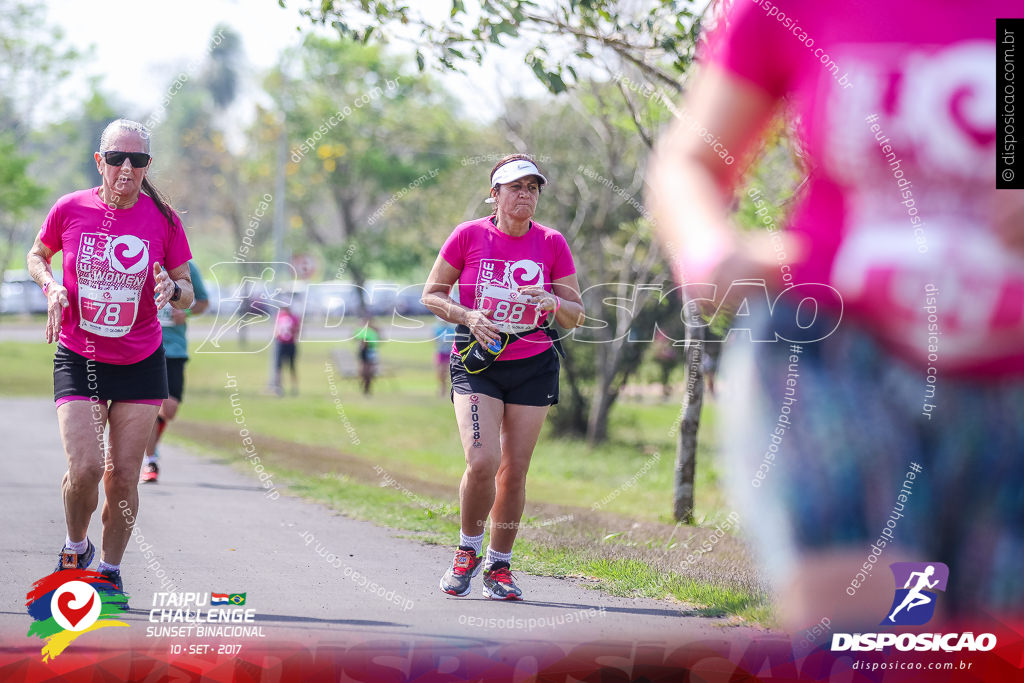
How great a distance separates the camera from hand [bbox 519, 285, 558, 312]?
529cm

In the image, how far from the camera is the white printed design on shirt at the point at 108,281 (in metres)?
4.86

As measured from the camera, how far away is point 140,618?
4648 millimetres

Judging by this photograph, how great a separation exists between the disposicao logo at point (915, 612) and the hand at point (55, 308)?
355cm

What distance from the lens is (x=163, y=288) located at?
4770 mm

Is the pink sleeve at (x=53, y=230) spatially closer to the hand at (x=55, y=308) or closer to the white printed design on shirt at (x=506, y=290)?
the hand at (x=55, y=308)

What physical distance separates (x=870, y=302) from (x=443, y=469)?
37.2 ft

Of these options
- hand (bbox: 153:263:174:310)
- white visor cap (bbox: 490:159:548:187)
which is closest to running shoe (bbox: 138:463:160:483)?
hand (bbox: 153:263:174:310)

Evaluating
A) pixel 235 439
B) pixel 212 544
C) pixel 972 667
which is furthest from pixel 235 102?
pixel 972 667

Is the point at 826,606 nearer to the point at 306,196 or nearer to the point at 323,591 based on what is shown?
the point at 323,591

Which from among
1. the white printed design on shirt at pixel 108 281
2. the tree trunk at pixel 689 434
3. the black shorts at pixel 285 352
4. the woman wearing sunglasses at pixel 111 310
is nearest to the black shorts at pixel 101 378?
the woman wearing sunglasses at pixel 111 310

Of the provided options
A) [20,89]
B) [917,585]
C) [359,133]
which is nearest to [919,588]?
[917,585]

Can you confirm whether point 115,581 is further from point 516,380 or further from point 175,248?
point 516,380

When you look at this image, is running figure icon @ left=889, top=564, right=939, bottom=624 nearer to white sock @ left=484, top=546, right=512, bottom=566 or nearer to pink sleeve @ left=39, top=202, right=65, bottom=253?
white sock @ left=484, top=546, right=512, bottom=566

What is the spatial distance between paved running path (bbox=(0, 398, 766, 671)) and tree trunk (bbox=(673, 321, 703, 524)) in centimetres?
243
